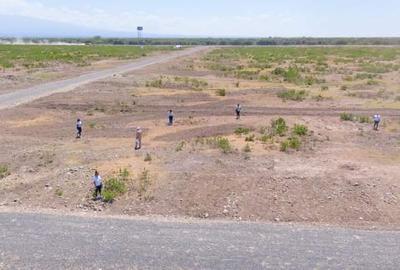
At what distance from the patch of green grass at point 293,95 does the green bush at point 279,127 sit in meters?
11.1

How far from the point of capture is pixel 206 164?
62.3ft

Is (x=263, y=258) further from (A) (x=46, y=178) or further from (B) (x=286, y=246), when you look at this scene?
(A) (x=46, y=178)

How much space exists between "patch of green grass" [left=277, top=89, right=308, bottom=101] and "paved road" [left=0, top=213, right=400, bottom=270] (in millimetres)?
25230

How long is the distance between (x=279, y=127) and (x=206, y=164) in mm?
7657

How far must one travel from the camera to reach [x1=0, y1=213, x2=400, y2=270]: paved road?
11.2m

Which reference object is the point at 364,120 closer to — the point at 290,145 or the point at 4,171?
the point at 290,145

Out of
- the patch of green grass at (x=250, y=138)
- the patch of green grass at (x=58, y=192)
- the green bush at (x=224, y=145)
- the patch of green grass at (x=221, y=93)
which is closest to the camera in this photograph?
the patch of green grass at (x=58, y=192)

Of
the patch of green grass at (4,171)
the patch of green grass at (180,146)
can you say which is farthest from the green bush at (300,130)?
the patch of green grass at (4,171)

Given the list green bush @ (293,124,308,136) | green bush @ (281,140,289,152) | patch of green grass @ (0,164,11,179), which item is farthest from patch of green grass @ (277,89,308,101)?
patch of green grass @ (0,164,11,179)

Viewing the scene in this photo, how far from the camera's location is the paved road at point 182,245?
11.2m

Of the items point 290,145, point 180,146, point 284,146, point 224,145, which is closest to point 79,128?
point 180,146

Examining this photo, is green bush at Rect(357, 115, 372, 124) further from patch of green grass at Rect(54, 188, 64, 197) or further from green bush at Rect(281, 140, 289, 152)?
patch of green grass at Rect(54, 188, 64, 197)

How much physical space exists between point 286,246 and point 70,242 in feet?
18.4

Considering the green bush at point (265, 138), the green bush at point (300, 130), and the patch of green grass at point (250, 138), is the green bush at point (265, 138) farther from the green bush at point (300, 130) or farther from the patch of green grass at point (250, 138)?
the green bush at point (300, 130)
